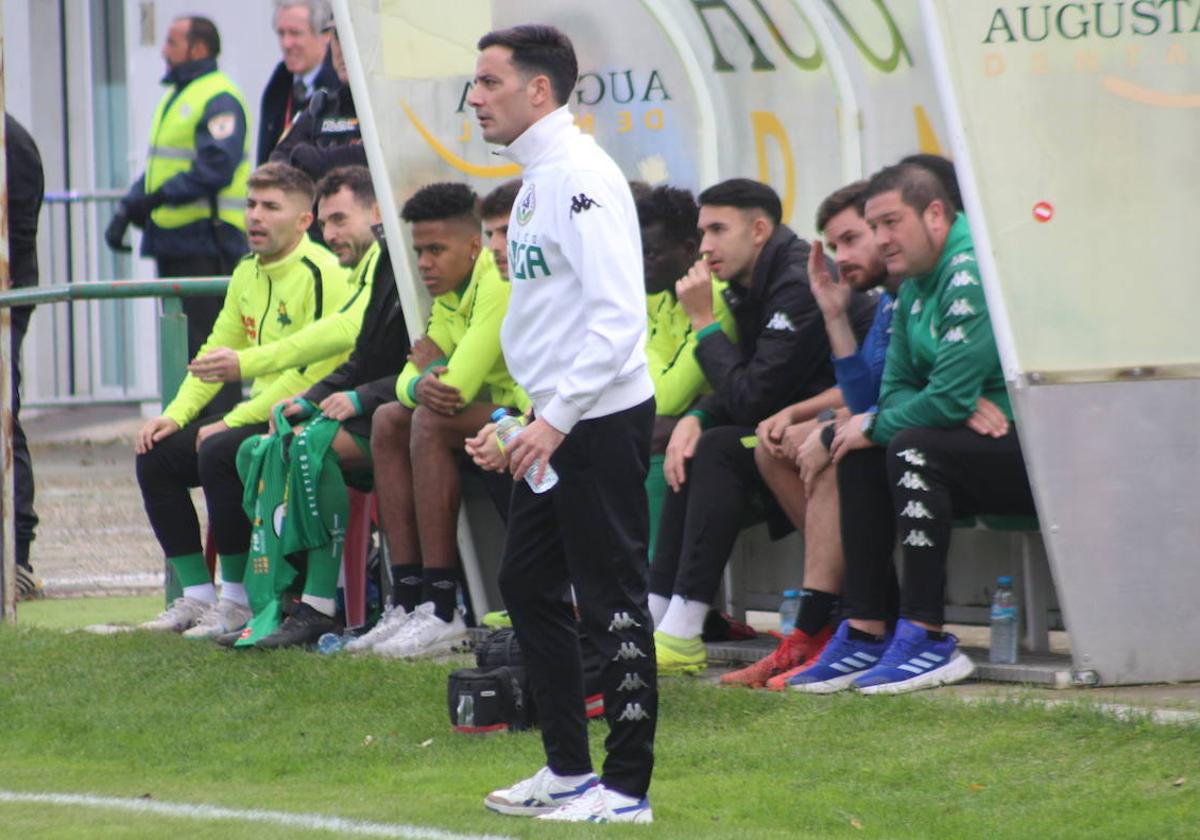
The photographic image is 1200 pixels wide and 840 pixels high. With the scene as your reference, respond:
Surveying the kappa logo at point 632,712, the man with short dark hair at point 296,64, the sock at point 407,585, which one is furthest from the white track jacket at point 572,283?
the man with short dark hair at point 296,64

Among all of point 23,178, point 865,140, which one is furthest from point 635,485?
point 23,178

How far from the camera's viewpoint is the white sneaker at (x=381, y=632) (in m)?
8.00

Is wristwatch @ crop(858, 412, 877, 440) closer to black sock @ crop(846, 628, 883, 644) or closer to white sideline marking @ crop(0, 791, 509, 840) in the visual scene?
black sock @ crop(846, 628, 883, 644)

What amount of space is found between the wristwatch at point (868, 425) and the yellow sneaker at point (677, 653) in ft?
3.03

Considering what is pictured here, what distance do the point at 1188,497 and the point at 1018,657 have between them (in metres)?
0.73

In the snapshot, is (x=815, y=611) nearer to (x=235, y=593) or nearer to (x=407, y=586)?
(x=407, y=586)

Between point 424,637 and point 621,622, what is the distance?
2.71 metres

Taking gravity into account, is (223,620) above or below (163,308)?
below

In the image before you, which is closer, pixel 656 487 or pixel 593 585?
pixel 593 585

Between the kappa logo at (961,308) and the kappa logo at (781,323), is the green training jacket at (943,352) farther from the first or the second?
the kappa logo at (781,323)

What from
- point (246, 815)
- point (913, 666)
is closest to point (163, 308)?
point (913, 666)

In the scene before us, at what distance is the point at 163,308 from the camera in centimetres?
937

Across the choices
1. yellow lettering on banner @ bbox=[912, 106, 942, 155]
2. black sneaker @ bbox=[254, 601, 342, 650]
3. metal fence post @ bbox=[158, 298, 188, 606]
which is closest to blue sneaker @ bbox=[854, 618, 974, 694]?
black sneaker @ bbox=[254, 601, 342, 650]

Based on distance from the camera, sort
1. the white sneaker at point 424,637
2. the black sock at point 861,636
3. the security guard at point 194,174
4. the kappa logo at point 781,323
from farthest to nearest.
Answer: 1. the security guard at point 194,174
2. the white sneaker at point 424,637
3. the kappa logo at point 781,323
4. the black sock at point 861,636
